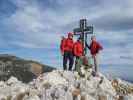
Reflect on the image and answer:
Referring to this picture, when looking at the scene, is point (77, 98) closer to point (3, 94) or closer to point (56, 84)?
point (56, 84)

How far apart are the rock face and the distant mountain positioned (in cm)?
2655

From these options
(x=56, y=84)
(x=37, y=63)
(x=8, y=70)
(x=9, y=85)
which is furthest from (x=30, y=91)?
(x=37, y=63)

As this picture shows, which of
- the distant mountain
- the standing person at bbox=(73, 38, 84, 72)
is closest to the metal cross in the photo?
the standing person at bbox=(73, 38, 84, 72)

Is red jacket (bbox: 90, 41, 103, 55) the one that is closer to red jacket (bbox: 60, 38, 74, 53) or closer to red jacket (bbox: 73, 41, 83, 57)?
red jacket (bbox: 73, 41, 83, 57)

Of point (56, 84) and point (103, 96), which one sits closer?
point (103, 96)

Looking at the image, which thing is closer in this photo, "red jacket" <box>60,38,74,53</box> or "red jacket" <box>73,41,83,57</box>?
"red jacket" <box>60,38,74,53</box>

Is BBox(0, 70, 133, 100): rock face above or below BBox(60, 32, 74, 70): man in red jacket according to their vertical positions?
Answer: below

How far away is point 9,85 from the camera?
40.5m

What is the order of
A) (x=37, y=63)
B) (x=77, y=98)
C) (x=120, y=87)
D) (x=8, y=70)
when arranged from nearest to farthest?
(x=77, y=98) < (x=120, y=87) < (x=8, y=70) < (x=37, y=63)

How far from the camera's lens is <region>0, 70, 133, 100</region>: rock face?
110 ft

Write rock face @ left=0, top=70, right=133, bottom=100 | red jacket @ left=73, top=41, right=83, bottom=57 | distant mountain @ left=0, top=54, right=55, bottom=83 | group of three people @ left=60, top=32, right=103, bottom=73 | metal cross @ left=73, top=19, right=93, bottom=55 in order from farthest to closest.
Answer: distant mountain @ left=0, top=54, right=55, bottom=83, metal cross @ left=73, top=19, right=93, bottom=55, red jacket @ left=73, top=41, right=83, bottom=57, group of three people @ left=60, top=32, right=103, bottom=73, rock face @ left=0, top=70, right=133, bottom=100

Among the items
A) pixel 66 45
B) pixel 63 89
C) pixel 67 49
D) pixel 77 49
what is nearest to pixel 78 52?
pixel 77 49

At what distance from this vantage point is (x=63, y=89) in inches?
1339

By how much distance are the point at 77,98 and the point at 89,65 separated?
28.9 feet
